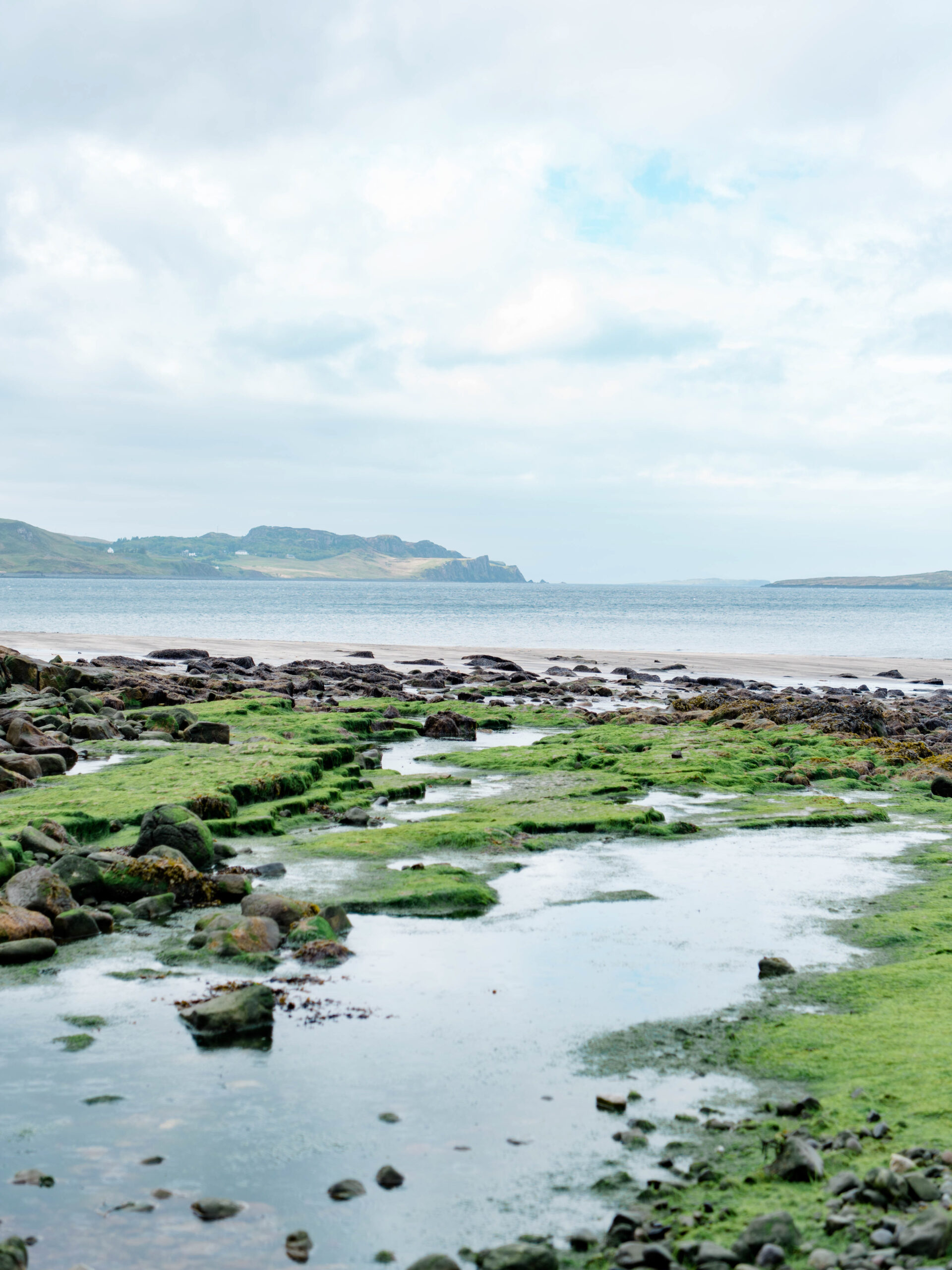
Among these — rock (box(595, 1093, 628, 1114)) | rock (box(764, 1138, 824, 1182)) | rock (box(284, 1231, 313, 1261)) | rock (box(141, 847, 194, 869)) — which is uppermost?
rock (box(141, 847, 194, 869))

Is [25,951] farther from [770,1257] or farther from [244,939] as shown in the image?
[770,1257]

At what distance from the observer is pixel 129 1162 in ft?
18.7

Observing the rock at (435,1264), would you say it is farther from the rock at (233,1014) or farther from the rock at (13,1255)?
the rock at (233,1014)

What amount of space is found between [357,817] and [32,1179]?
31.1 feet

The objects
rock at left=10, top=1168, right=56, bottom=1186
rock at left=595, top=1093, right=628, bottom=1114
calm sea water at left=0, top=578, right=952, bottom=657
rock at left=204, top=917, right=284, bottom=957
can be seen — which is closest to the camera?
rock at left=10, top=1168, right=56, bottom=1186

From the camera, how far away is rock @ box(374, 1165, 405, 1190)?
554 cm

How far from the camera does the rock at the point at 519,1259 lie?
15.6 feet

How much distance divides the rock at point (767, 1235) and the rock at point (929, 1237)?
48 centimetres

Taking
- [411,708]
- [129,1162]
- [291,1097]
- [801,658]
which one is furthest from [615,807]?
[801,658]

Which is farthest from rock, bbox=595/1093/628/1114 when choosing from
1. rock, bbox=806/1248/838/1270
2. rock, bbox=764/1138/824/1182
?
rock, bbox=806/1248/838/1270

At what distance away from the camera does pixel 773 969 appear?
8.96m

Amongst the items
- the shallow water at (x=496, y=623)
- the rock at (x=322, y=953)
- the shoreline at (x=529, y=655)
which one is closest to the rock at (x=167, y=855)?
the rock at (x=322, y=953)

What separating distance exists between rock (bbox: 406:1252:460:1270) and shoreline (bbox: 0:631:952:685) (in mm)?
43164

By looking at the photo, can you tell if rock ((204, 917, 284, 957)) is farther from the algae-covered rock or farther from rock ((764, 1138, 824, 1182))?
rock ((764, 1138, 824, 1182))
